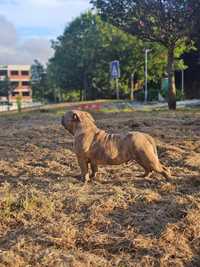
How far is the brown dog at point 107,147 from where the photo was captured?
5.84 meters

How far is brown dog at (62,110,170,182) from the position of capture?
19.2ft

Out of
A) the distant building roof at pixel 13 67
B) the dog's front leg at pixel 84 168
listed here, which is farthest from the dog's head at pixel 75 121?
the distant building roof at pixel 13 67

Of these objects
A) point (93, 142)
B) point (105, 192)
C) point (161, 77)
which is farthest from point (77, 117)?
point (161, 77)

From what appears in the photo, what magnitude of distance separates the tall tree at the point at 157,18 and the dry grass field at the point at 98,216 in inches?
447

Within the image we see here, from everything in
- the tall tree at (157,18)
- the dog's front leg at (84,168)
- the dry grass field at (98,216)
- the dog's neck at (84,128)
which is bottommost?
the dry grass field at (98,216)

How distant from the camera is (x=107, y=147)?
233 inches

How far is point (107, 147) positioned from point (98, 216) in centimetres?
144

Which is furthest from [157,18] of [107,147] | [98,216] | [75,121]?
[98,216]

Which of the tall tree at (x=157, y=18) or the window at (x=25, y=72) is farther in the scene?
the window at (x=25, y=72)

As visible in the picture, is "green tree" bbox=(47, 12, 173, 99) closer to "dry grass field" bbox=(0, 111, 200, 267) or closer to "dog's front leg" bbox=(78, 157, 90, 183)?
"dry grass field" bbox=(0, 111, 200, 267)

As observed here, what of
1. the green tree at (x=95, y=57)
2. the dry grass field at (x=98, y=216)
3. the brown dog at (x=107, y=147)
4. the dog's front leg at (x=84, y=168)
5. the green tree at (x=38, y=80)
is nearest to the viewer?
the dry grass field at (x=98, y=216)

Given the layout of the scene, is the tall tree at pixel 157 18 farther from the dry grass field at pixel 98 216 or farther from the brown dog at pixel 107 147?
the brown dog at pixel 107 147

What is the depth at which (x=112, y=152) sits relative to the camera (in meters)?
5.89

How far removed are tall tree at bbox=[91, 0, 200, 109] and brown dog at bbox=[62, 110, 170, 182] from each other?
1236 centimetres
